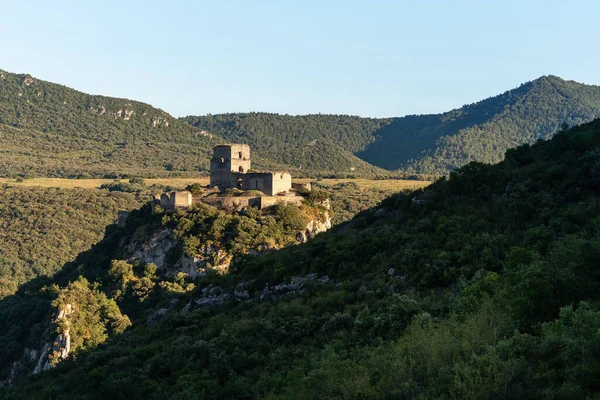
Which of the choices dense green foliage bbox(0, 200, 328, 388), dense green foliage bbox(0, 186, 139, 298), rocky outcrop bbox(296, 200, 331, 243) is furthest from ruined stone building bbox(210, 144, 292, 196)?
dense green foliage bbox(0, 186, 139, 298)

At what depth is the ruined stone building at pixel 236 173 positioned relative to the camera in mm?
59375

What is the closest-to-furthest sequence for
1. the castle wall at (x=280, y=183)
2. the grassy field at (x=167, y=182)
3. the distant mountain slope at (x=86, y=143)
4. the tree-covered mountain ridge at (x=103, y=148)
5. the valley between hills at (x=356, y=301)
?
the valley between hills at (x=356, y=301), the castle wall at (x=280, y=183), the grassy field at (x=167, y=182), the tree-covered mountain ridge at (x=103, y=148), the distant mountain slope at (x=86, y=143)

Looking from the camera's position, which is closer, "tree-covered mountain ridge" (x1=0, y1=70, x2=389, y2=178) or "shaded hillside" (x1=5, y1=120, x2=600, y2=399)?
"shaded hillside" (x1=5, y1=120, x2=600, y2=399)

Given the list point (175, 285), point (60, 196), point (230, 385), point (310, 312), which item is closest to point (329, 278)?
point (310, 312)

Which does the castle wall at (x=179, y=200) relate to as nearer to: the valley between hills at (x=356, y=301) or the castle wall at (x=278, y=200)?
the valley between hills at (x=356, y=301)

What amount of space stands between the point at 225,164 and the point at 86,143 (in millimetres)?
126390

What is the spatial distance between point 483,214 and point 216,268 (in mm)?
30675

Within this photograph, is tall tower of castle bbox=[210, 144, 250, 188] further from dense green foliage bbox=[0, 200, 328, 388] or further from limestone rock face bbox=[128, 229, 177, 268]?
limestone rock face bbox=[128, 229, 177, 268]

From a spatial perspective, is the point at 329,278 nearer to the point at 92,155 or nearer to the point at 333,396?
the point at 333,396

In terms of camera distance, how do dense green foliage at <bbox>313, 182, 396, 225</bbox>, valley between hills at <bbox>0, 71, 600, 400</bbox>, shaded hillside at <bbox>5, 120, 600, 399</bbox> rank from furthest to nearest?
1. dense green foliage at <bbox>313, 182, 396, 225</bbox>
2. valley between hills at <bbox>0, 71, 600, 400</bbox>
3. shaded hillside at <bbox>5, 120, 600, 399</bbox>

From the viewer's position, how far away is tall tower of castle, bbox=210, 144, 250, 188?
62.3 metres

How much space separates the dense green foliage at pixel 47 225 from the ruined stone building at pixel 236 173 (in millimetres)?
29235

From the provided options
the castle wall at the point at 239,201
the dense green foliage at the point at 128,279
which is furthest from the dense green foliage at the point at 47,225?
the castle wall at the point at 239,201

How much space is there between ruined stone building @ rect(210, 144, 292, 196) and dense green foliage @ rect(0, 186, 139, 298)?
95.9 feet
